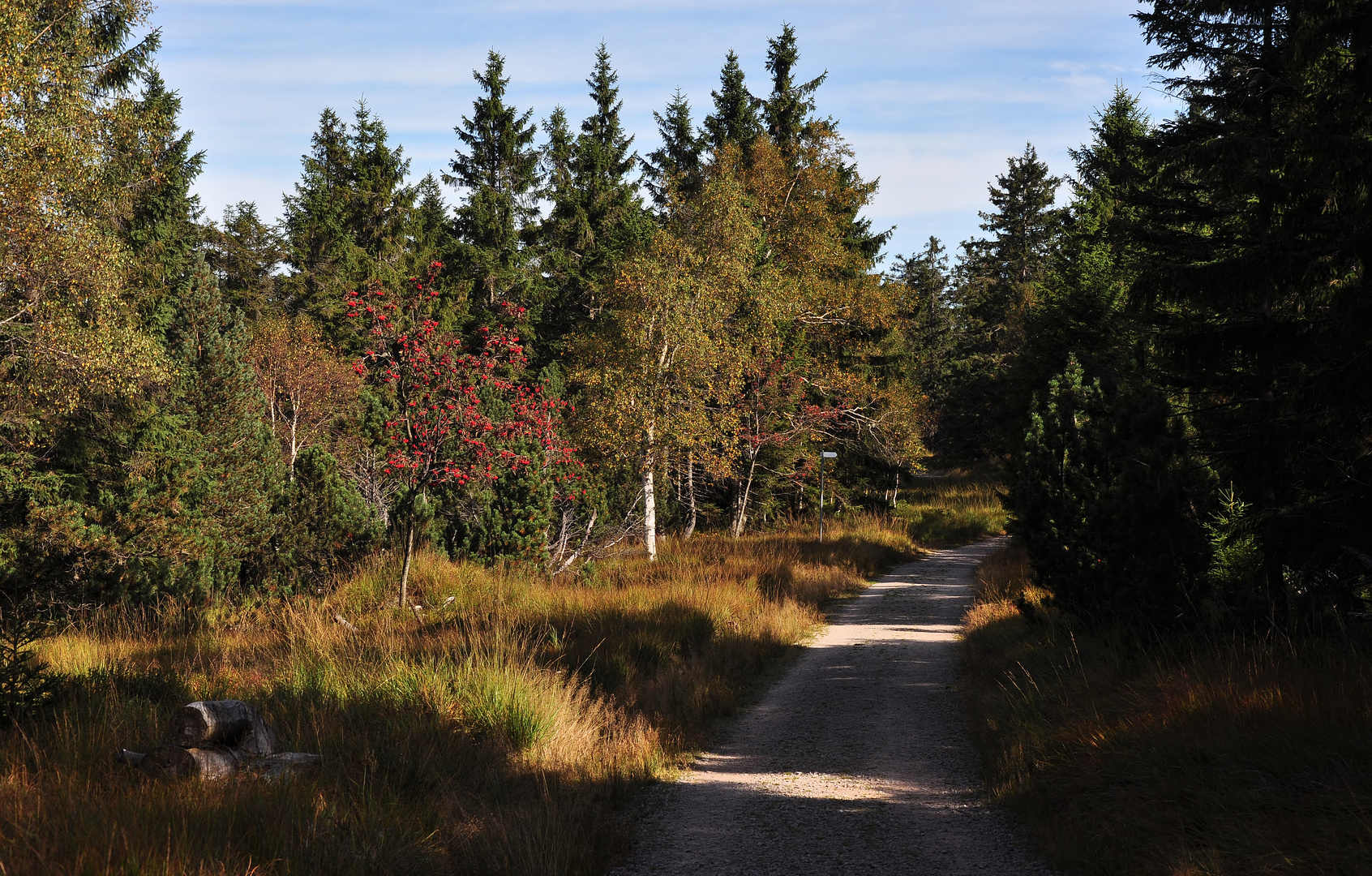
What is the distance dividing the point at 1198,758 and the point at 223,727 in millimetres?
6013

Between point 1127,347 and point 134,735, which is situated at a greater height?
point 1127,347

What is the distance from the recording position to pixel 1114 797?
16.4ft

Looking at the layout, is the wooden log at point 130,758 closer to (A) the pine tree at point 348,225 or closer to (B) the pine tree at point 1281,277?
(B) the pine tree at point 1281,277

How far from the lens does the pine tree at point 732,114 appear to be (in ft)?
117

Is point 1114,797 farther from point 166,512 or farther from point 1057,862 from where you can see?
point 166,512

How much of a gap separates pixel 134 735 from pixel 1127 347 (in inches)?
765

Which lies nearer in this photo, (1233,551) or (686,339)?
(1233,551)

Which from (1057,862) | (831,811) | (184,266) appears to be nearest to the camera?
(1057,862)

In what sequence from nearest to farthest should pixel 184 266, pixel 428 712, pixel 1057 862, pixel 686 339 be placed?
pixel 1057 862
pixel 428 712
pixel 686 339
pixel 184 266

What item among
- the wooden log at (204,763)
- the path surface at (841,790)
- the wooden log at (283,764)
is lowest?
the path surface at (841,790)

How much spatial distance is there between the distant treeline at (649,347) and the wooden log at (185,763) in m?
6.40

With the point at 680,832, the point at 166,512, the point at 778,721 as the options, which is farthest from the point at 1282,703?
the point at 166,512

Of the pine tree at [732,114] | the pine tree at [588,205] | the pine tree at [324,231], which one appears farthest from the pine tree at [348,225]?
the pine tree at [732,114]

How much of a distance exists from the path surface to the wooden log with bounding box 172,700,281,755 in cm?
247
